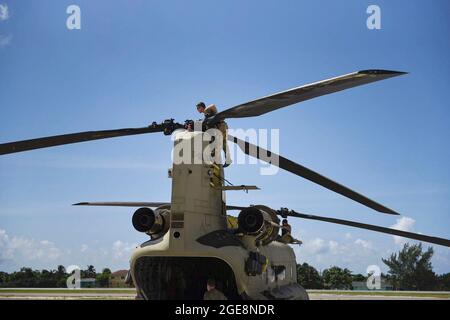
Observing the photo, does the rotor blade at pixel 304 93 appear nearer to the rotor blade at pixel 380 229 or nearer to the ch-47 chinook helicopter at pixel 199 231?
the ch-47 chinook helicopter at pixel 199 231

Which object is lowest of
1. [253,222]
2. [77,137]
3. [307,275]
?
[307,275]

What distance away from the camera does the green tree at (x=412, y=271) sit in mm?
43125

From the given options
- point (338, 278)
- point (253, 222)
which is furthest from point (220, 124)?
point (338, 278)

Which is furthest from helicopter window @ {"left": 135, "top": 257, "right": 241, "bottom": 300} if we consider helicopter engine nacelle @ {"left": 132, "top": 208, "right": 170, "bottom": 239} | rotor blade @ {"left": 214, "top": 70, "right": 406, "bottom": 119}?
rotor blade @ {"left": 214, "top": 70, "right": 406, "bottom": 119}

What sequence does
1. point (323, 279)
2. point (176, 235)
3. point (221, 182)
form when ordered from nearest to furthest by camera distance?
point (176, 235), point (221, 182), point (323, 279)

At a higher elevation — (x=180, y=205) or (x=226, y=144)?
(x=226, y=144)

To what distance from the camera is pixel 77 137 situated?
9906mm

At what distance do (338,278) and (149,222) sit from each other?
41.7 meters

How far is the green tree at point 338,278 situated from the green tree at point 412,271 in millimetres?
4572

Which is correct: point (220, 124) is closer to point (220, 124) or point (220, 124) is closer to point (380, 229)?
point (220, 124)
